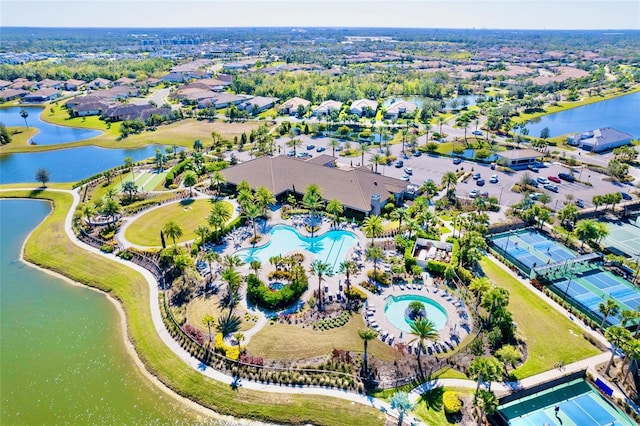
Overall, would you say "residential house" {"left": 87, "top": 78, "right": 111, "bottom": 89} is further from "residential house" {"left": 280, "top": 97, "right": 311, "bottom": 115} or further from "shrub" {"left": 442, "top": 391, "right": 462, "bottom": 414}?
"shrub" {"left": 442, "top": 391, "right": 462, "bottom": 414}

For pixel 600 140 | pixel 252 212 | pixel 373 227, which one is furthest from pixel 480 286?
pixel 600 140

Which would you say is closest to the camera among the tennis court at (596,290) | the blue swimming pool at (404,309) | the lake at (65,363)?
the lake at (65,363)

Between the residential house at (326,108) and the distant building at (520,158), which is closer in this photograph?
the distant building at (520,158)

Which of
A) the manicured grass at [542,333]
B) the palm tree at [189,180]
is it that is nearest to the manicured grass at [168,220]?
the palm tree at [189,180]

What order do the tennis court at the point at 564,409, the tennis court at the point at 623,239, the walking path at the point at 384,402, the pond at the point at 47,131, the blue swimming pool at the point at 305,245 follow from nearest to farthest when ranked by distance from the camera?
the tennis court at the point at 564,409 < the walking path at the point at 384,402 < the blue swimming pool at the point at 305,245 < the tennis court at the point at 623,239 < the pond at the point at 47,131

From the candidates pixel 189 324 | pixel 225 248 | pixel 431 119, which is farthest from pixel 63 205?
pixel 431 119

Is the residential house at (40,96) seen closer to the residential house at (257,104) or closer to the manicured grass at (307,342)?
the residential house at (257,104)

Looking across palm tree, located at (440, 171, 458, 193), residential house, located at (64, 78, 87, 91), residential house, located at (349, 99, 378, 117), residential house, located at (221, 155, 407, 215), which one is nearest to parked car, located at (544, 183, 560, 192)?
palm tree, located at (440, 171, 458, 193)
